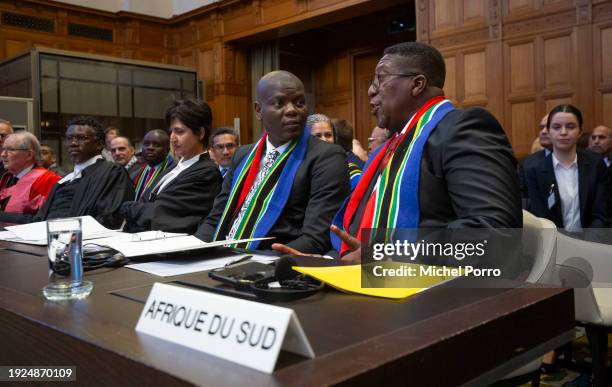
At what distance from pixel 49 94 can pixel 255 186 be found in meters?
6.47

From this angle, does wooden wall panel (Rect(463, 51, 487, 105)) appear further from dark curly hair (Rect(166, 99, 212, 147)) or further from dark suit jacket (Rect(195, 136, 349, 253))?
dark suit jacket (Rect(195, 136, 349, 253))

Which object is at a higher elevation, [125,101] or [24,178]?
[125,101]

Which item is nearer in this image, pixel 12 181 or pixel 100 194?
pixel 100 194

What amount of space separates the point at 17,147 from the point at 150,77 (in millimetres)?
5183

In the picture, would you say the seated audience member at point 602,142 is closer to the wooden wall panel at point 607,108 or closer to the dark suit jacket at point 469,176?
the wooden wall panel at point 607,108

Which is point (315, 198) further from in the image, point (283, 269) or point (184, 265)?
point (283, 269)

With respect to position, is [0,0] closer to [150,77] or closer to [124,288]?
[150,77]

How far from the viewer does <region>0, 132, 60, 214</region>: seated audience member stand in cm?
345

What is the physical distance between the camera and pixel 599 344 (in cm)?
188

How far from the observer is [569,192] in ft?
10.1

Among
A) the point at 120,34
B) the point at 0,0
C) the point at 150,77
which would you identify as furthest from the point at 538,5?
the point at 0,0

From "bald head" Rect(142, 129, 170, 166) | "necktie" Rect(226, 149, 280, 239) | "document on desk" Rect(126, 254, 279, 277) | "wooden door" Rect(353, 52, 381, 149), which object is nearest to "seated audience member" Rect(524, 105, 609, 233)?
"necktie" Rect(226, 149, 280, 239)

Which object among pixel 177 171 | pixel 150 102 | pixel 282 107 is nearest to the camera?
pixel 282 107

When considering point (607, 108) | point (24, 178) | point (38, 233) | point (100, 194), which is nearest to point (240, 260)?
point (38, 233)
